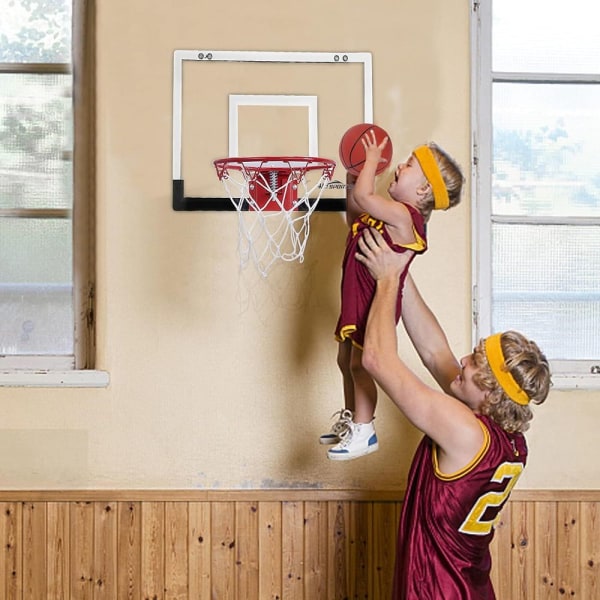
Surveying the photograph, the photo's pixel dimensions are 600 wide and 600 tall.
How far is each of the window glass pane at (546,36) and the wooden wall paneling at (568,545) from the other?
1.63m

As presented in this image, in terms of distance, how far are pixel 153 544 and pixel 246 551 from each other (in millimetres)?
328

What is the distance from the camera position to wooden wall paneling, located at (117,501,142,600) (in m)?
3.36

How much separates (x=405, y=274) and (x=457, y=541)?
742 millimetres

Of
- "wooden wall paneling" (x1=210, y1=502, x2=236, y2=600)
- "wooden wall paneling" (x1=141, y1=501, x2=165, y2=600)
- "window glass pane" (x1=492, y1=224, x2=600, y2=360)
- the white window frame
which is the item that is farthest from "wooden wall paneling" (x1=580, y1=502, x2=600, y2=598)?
the white window frame

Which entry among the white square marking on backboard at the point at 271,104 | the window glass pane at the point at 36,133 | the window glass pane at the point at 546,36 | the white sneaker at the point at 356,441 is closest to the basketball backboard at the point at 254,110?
the white square marking on backboard at the point at 271,104

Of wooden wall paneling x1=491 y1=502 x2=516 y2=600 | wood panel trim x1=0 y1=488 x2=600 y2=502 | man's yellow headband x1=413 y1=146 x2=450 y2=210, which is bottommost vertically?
wooden wall paneling x1=491 y1=502 x2=516 y2=600

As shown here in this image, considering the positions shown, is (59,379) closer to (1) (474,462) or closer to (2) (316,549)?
(2) (316,549)

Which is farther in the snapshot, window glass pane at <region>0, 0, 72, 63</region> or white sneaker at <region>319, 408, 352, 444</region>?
window glass pane at <region>0, 0, 72, 63</region>

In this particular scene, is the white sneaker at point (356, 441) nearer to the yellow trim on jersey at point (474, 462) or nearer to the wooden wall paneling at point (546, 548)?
the yellow trim on jersey at point (474, 462)

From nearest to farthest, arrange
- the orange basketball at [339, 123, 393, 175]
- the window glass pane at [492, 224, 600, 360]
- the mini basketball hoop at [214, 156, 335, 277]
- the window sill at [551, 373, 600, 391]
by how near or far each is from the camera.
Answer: the orange basketball at [339, 123, 393, 175] → the mini basketball hoop at [214, 156, 335, 277] → the window sill at [551, 373, 600, 391] → the window glass pane at [492, 224, 600, 360]

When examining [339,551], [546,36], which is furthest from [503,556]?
[546,36]

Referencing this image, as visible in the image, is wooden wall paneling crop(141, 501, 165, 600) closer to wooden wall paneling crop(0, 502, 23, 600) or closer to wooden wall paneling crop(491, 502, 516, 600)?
wooden wall paneling crop(0, 502, 23, 600)

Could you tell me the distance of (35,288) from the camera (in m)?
3.52

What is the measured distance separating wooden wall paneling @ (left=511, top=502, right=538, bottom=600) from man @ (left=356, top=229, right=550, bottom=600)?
3.33 feet
